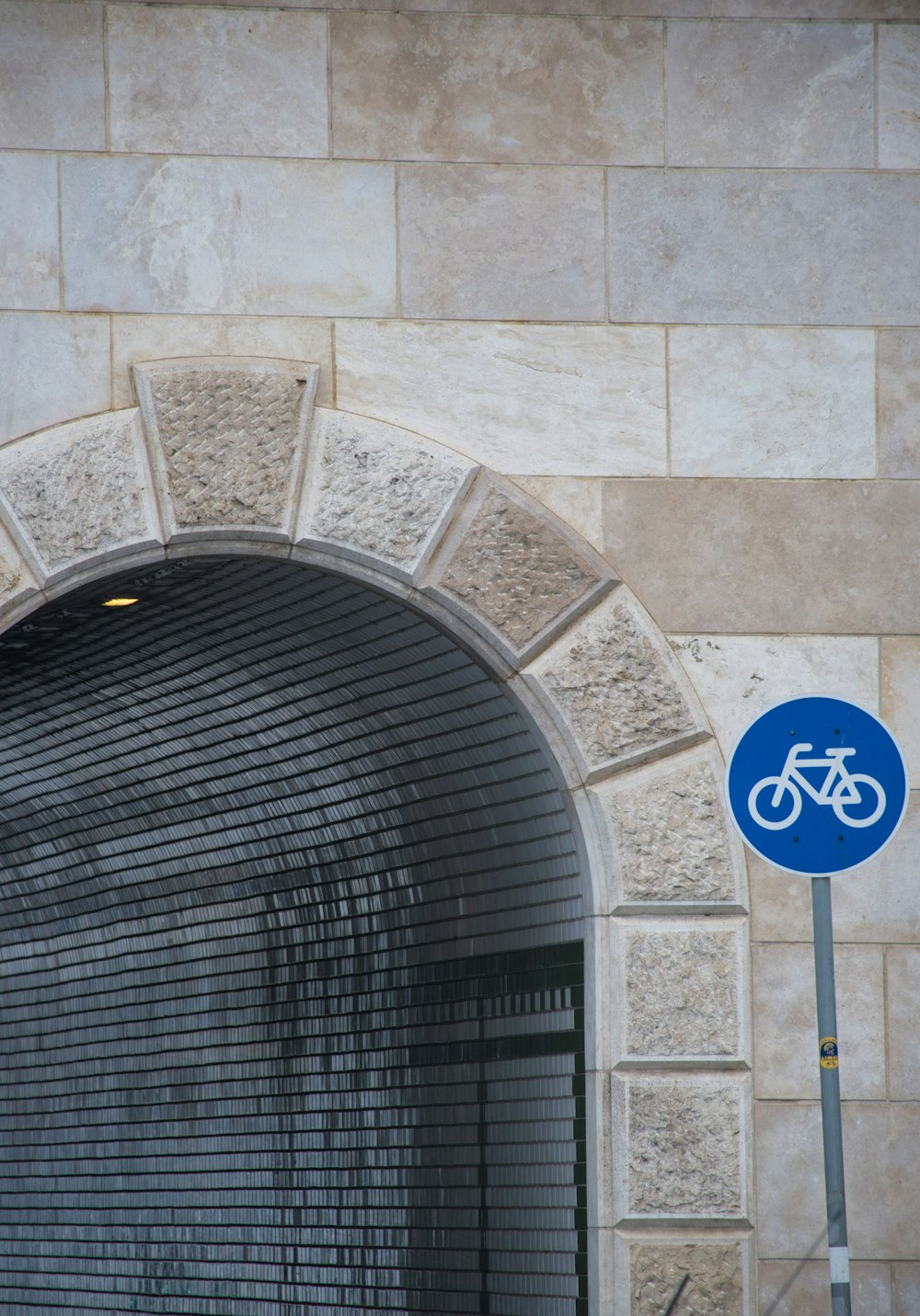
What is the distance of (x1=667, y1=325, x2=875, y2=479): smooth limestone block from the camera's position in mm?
7727

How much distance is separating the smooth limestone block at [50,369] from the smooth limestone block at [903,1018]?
347cm

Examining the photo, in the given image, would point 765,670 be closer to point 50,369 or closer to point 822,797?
point 822,797

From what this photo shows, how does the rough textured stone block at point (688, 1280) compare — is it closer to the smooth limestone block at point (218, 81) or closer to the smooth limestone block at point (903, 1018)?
the smooth limestone block at point (903, 1018)

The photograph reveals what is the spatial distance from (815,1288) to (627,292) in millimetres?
3645

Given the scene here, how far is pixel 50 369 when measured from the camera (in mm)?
7348

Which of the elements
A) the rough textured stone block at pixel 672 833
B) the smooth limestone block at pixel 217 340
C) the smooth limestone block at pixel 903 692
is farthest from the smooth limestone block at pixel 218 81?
the smooth limestone block at pixel 903 692

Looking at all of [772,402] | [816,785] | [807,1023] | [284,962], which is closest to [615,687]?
[772,402]

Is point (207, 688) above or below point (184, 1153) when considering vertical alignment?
above

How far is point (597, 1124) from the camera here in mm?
7250

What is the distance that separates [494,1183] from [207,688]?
274 cm

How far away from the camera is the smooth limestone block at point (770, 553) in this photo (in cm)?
765

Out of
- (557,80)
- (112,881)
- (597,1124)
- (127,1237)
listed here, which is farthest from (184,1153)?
(557,80)

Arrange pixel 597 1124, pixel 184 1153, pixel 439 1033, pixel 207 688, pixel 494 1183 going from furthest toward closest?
pixel 184 1153 → pixel 207 688 → pixel 439 1033 → pixel 494 1183 → pixel 597 1124

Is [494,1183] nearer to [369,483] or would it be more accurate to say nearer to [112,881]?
[369,483]
